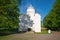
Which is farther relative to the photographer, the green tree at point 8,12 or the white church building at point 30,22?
the white church building at point 30,22

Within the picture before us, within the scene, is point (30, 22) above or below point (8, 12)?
below

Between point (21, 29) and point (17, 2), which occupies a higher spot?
point (17, 2)

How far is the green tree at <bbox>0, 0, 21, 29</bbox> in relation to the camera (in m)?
29.8

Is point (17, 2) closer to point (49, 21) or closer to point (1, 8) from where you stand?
point (1, 8)

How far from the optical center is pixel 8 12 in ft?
106

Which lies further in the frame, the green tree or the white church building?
the white church building

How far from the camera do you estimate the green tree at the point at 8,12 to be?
2977 centimetres

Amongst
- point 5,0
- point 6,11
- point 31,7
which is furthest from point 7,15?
point 31,7

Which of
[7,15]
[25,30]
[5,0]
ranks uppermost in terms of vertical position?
[5,0]

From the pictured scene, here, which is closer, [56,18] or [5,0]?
[5,0]

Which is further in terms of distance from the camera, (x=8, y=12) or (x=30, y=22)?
(x=30, y=22)

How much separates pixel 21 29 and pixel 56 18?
1411 cm

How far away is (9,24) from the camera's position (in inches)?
1232

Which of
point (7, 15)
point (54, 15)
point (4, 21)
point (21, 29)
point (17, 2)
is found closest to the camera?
point (4, 21)
